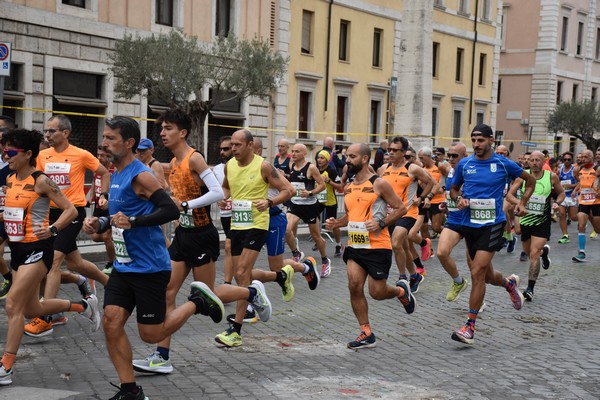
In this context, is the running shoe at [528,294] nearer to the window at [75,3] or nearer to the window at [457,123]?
the window at [75,3]

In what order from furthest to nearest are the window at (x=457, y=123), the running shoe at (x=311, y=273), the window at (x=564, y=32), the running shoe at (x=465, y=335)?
the window at (x=564, y=32) → the window at (x=457, y=123) → the running shoe at (x=311, y=273) → the running shoe at (x=465, y=335)

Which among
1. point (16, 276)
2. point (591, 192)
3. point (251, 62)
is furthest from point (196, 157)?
point (251, 62)

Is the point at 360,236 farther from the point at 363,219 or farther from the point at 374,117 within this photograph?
the point at 374,117

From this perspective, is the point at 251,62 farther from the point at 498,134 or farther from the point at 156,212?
the point at 156,212

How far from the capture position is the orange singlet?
8227mm

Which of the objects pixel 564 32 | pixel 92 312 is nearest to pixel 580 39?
pixel 564 32

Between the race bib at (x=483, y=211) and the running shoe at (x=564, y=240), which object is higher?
the race bib at (x=483, y=211)

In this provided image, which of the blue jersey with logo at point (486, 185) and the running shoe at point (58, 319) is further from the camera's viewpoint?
the blue jersey with logo at point (486, 185)

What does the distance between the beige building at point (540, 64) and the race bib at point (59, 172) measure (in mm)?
48425

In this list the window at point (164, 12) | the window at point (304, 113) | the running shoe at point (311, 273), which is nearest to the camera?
the running shoe at point (311, 273)

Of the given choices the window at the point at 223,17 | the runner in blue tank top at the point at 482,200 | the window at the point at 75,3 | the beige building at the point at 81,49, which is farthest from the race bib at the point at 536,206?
the window at the point at 223,17

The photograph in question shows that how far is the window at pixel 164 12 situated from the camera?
27844 mm

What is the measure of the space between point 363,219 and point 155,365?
244 cm

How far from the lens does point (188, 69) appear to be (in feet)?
79.1
